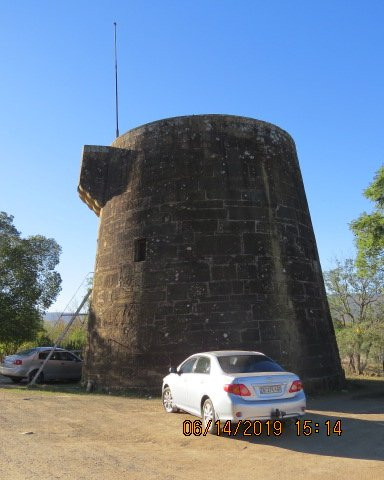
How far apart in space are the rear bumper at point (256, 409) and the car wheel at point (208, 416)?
23 centimetres

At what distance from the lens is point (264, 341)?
35.9 ft

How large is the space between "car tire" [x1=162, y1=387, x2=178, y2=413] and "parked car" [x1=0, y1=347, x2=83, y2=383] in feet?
26.1

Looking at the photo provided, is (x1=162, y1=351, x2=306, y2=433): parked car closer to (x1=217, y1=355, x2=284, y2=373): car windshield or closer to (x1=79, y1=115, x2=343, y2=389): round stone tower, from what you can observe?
(x1=217, y1=355, x2=284, y2=373): car windshield

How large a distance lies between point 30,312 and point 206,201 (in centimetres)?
946

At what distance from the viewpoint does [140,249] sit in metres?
12.4

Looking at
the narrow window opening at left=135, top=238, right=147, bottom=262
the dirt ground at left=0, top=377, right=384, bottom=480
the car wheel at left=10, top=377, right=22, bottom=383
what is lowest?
the dirt ground at left=0, top=377, right=384, bottom=480

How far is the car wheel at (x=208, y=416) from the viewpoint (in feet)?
22.8

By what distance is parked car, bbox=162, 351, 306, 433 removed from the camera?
6.57 metres

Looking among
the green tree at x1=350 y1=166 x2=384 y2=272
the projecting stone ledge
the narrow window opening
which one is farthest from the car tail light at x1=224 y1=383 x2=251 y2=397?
the green tree at x1=350 y1=166 x2=384 y2=272

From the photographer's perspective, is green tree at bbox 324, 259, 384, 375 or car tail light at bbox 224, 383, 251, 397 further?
green tree at bbox 324, 259, 384, 375

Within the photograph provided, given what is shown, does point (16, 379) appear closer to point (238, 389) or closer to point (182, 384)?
point (182, 384)

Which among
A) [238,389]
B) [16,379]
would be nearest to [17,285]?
[16,379]

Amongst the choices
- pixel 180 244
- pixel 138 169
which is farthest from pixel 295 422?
pixel 138 169

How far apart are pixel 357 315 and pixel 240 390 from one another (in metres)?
19.3
